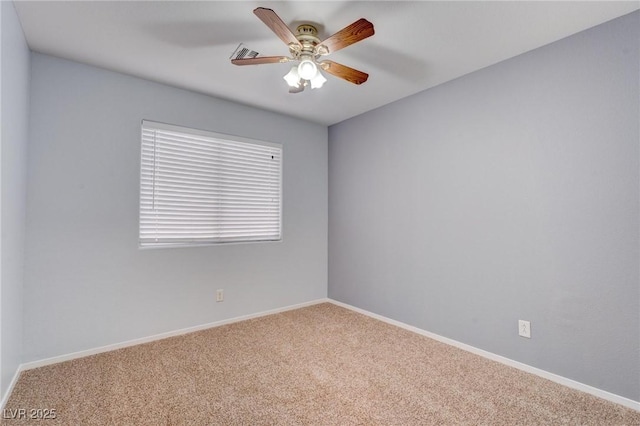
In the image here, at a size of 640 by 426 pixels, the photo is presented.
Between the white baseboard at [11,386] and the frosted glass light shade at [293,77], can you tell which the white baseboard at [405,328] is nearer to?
the white baseboard at [11,386]

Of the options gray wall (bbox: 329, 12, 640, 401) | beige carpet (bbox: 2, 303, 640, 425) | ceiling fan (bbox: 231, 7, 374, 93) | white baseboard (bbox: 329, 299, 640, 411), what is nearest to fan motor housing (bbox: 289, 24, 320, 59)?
ceiling fan (bbox: 231, 7, 374, 93)

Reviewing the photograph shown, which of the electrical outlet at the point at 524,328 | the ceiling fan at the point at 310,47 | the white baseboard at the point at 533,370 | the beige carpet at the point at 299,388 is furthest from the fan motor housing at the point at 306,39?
the white baseboard at the point at 533,370

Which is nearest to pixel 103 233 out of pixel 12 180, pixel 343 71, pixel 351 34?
pixel 12 180

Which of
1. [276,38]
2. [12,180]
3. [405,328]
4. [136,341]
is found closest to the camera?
[12,180]

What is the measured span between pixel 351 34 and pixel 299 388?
7.49 feet

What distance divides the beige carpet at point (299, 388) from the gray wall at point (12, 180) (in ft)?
1.20

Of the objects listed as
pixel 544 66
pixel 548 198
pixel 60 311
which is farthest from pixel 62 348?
pixel 544 66

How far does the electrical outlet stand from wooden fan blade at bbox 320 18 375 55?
2373 millimetres

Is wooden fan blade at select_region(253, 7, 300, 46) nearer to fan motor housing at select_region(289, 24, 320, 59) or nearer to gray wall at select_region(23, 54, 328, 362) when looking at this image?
Result: fan motor housing at select_region(289, 24, 320, 59)

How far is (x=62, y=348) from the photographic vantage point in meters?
2.44

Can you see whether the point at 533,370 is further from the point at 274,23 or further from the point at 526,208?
the point at 274,23

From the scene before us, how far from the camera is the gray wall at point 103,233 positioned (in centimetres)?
239

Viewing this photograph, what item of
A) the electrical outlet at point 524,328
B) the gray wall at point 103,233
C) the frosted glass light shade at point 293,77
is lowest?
the electrical outlet at point 524,328

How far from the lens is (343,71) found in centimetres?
215
